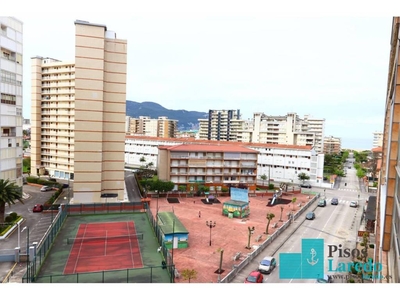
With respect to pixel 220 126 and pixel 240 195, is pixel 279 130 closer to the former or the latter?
pixel 220 126

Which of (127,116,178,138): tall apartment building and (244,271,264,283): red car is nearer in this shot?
(244,271,264,283): red car

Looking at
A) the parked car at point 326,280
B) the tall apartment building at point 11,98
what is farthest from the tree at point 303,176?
the tall apartment building at point 11,98

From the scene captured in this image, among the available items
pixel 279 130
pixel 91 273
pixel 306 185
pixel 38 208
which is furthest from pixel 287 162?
pixel 91 273

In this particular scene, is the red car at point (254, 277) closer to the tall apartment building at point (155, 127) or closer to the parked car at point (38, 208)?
the parked car at point (38, 208)

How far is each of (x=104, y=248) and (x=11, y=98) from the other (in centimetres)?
1991

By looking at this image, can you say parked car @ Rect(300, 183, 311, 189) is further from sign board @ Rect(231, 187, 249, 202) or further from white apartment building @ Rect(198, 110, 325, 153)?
sign board @ Rect(231, 187, 249, 202)

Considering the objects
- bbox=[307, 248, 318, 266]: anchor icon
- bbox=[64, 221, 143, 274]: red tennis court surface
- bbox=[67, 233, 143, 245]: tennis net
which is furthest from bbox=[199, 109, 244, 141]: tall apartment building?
bbox=[307, 248, 318, 266]: anchor icon

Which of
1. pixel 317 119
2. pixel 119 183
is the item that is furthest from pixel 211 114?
pixel 119 183

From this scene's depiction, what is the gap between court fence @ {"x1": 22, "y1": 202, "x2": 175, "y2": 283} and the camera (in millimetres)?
19922

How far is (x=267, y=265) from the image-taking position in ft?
75.9

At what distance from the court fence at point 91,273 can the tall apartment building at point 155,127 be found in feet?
295

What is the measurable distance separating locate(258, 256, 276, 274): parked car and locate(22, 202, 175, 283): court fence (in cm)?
621

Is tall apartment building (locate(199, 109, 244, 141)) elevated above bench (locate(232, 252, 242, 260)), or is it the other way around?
tall apartment building (locate(199, 109, 244, 141))

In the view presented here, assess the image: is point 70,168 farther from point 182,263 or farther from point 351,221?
point 351,221
